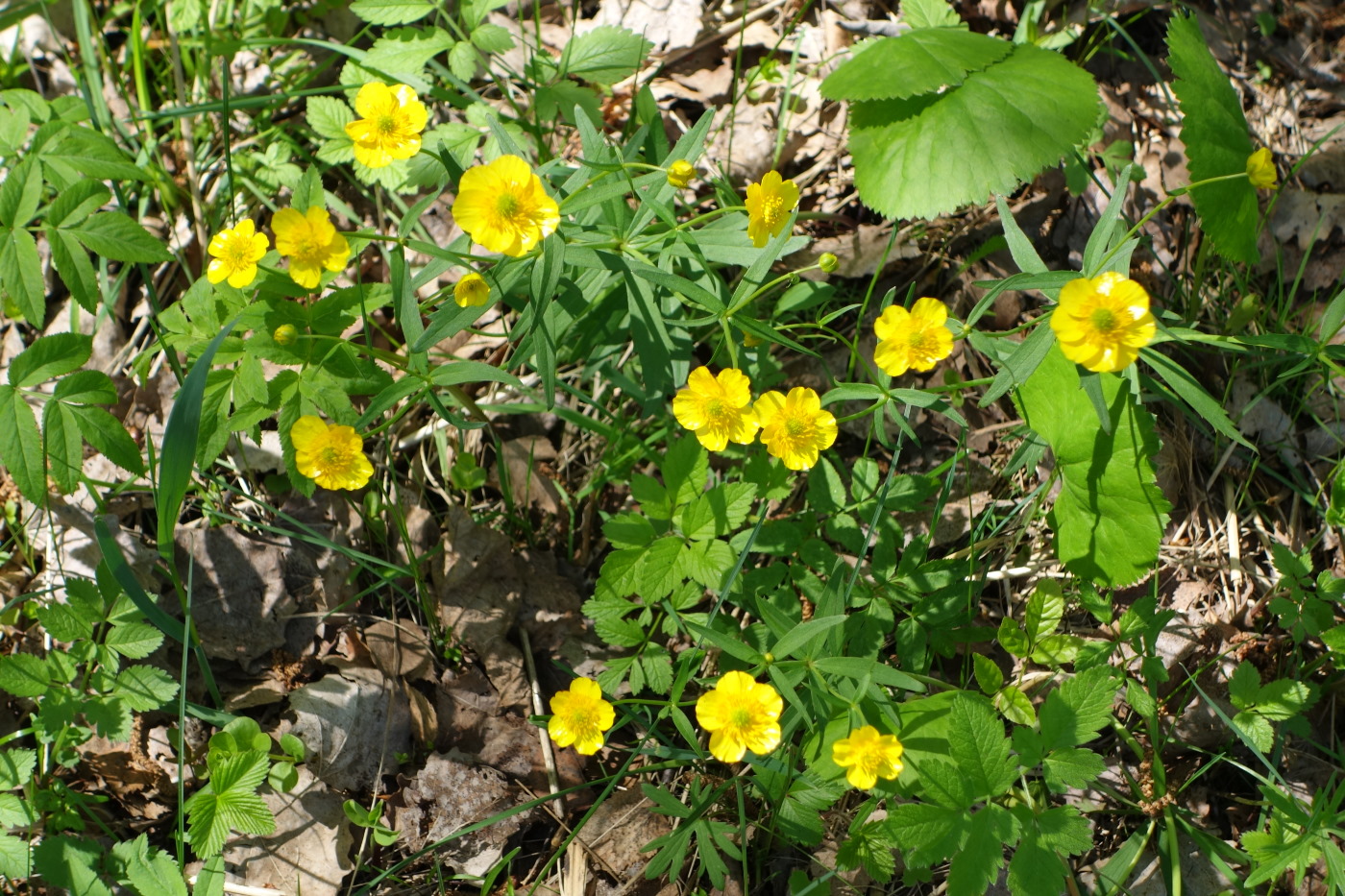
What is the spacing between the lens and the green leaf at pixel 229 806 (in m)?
2.36

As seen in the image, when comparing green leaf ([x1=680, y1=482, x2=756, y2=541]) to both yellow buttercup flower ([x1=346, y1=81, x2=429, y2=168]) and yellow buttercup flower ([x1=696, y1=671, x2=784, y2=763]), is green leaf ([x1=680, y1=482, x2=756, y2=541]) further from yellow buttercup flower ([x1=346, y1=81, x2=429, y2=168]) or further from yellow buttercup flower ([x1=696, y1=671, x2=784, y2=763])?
yellow buttercup flower ([x1=346, y1=81, x2=429, y2=168])

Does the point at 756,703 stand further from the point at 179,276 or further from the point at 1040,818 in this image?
the point at 179,276

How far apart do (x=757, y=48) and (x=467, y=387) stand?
1824mm

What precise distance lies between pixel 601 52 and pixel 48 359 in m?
1.82

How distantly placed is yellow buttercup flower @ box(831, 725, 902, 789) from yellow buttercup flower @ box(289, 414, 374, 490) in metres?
1.37

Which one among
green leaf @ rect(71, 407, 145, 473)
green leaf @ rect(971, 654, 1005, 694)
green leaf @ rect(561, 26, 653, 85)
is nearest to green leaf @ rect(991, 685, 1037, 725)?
green leaf @ rect(971, 654, 1005, 694)

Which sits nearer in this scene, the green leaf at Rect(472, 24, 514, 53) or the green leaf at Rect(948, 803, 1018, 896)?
the green leaf at Rect(948, 803, 1018, 896)

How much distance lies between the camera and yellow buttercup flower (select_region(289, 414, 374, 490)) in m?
2.21

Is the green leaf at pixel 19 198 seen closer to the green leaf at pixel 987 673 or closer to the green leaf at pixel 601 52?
the green leaf at pixel 601 52

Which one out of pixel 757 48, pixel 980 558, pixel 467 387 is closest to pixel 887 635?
pixel 980 558

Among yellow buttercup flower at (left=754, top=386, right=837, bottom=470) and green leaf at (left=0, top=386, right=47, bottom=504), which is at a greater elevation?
green leaf at (left=0, top=386, right=47, bottom=504)

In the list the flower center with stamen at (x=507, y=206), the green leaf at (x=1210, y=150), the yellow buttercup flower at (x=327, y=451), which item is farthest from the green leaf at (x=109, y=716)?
the green leaf at (x=1210, y=150)

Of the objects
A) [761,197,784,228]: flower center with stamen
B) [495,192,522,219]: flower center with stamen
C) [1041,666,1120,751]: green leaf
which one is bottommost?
[1041,666,1120,751]: green leaf

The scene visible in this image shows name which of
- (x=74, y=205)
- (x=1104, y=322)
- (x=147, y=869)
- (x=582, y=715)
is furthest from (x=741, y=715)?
(x=74, y=205)
